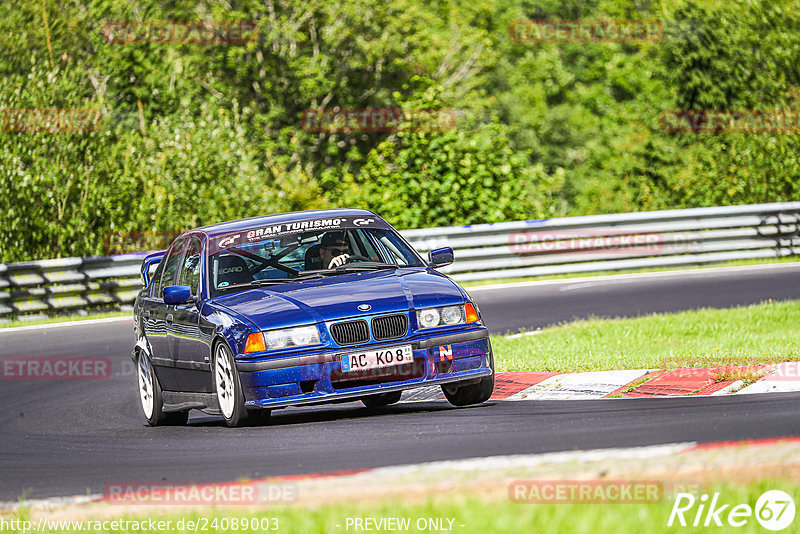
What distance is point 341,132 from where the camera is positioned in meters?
43.8

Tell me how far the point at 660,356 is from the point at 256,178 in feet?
49.9

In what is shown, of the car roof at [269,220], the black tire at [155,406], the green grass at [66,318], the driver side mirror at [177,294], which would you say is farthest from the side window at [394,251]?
the green grass at [66,318]

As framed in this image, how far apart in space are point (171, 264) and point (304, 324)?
2.63 m

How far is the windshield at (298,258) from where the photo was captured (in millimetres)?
9148

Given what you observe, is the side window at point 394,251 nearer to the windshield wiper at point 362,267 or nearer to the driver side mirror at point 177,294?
the windshield wiper at point 362,267

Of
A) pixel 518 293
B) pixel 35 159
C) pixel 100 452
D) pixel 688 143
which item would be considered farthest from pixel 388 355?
pixel 688 143

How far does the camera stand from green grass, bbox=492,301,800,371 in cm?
1040

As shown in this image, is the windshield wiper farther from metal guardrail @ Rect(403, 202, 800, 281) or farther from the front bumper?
metal guardrail @ Rect(403, 202, 800, 281)

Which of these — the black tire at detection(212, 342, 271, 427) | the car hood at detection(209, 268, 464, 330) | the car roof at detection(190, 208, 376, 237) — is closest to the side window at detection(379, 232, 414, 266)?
the car roof at detection(190, 208, 376, 237)

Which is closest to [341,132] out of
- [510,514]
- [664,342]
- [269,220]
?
[664,342]

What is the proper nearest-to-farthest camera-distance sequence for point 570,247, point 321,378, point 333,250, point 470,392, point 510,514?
point 510,514, point 321,378, point 470,392, point 333,250, point 570,247

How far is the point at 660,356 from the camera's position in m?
10.8

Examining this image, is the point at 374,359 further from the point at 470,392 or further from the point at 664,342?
the point at 664,342

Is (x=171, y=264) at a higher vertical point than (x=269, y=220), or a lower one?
lower
